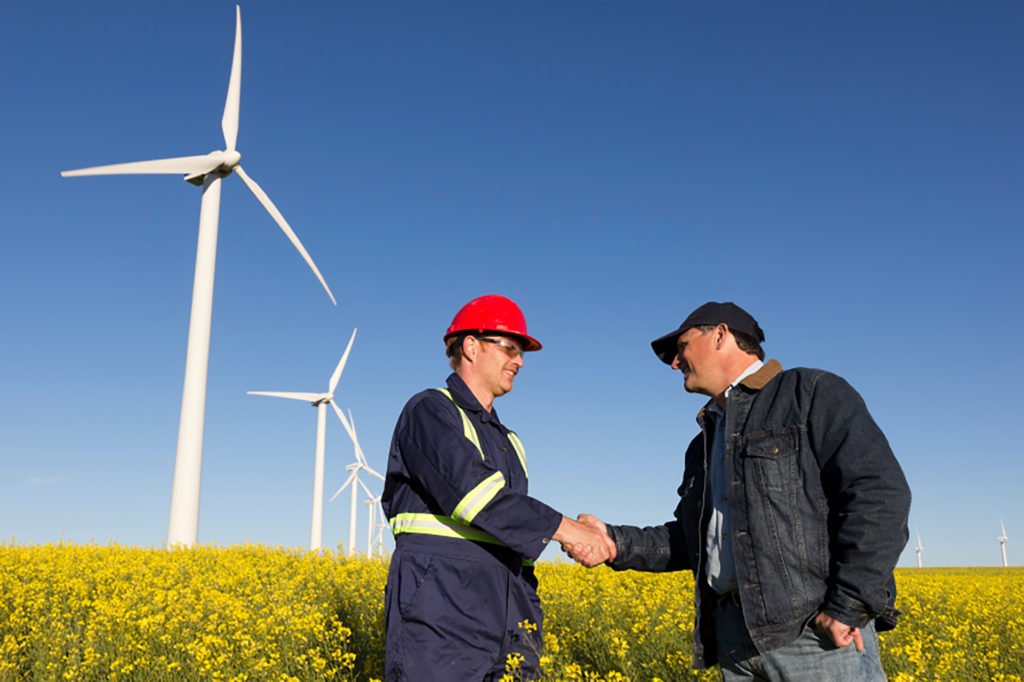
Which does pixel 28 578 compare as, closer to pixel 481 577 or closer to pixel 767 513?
pixel 481 577

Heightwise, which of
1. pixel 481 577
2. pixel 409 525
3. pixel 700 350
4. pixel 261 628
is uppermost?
pixel 700 350

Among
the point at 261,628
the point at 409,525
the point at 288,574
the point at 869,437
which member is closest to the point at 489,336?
the point at 409,525

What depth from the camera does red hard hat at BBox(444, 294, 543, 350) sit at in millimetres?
4543

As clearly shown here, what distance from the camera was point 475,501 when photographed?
3859mm

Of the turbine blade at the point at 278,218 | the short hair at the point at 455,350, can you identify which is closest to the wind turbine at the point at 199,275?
the turbine blade at the point at 278,218

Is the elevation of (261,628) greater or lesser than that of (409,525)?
lesser

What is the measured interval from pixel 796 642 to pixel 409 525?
1.96 meters

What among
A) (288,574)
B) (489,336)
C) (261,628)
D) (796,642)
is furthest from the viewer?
(288,574)

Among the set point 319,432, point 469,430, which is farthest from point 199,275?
point 469,430

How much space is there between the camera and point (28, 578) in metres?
10.5

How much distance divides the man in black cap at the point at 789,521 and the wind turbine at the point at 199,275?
48.9 feet

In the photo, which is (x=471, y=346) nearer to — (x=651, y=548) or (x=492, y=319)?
(x=492, y=319)

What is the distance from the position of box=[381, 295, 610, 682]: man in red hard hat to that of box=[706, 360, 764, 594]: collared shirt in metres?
0.87

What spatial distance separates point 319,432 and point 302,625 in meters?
20.3
